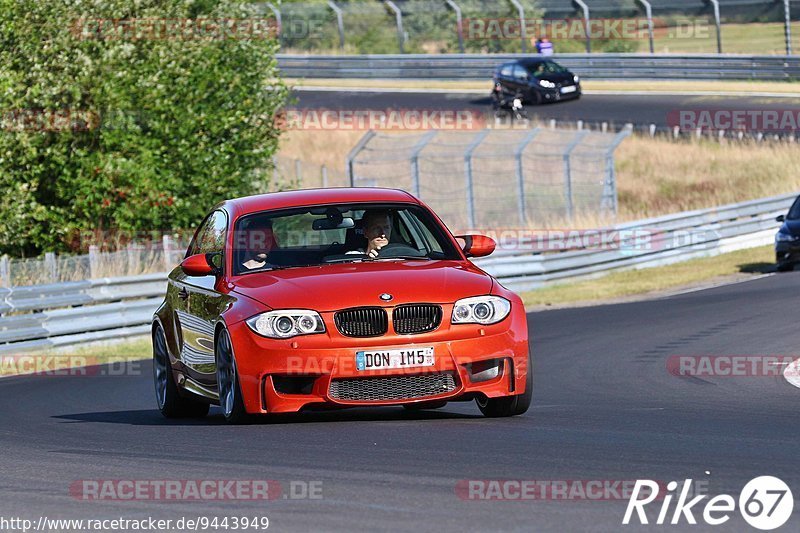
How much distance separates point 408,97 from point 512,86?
404 cm

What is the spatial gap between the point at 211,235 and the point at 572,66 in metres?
45.5

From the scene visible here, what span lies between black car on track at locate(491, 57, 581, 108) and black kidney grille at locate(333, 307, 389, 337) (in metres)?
41.0

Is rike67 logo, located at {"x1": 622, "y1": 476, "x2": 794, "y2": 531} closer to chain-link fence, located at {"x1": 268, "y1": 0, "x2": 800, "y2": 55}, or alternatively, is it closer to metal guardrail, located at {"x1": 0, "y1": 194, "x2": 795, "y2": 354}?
metal guardrail, located at {"x1": 0, "y1": 194, "x2": 795, "y2": 354}

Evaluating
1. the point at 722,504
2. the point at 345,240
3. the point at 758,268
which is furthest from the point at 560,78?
the point at 722,504

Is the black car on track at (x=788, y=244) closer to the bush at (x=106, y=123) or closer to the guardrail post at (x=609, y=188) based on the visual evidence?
the guardrail post at (x=609, y=188)

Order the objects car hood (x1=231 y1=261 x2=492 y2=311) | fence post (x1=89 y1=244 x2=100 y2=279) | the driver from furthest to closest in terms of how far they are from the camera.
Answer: fence post (x1=89 y1=244 x2=100 y2=279), the driver, car hood (x1=231 y1=261 x2=492 y2=311)

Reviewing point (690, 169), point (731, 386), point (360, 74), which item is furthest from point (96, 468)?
point (360, 74)

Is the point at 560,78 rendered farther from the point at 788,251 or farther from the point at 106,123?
the point at 106,123

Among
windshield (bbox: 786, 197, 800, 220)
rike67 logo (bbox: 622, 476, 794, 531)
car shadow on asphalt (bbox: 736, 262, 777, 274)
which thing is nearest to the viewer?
rike67 logo (bbox: 622, 476, 794, 531)

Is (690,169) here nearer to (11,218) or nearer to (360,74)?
(360,74)

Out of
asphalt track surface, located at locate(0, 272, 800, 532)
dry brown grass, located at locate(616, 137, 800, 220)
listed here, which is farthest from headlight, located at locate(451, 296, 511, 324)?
dry brown grass, located at locate(616, 137, 800, 220)

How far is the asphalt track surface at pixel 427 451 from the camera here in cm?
622

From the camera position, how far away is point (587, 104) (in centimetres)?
4947

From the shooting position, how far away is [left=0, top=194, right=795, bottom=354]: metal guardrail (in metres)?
19.6
